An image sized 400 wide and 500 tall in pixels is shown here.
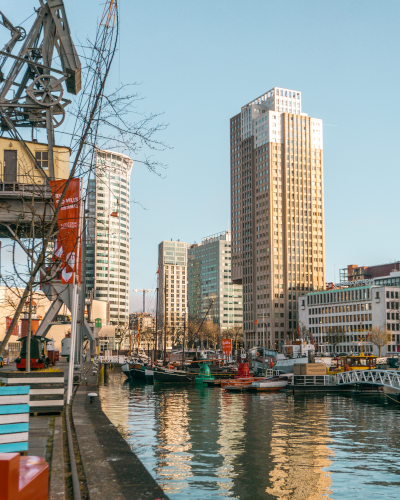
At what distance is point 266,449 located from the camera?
2138 cm

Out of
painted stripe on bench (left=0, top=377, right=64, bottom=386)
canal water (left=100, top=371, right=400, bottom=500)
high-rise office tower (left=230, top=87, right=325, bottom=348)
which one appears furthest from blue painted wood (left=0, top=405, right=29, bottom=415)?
high-rise office tower (left=230, top=87, right=325, bottom=348)

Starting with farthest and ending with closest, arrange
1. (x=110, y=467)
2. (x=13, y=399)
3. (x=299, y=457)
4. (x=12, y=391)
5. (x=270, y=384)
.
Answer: (x=270, y=384) → (x=299, y=457) → (x=110, y=467) → (x=12, y=391) → (x=13, y=399)

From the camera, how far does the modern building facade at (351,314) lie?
458ft

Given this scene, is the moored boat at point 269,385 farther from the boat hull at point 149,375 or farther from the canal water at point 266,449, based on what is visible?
the boat hull at point 149,375

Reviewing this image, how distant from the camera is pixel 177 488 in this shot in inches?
Result: 581

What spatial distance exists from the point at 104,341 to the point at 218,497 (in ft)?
517

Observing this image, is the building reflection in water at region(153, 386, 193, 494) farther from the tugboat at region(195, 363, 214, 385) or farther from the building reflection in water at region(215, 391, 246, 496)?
the tugboat at region(195, 363, 214, 385)

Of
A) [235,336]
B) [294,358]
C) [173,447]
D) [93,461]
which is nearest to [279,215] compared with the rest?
[235,336]

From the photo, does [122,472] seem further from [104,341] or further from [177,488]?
[104,341]

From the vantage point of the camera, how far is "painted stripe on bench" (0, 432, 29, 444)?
8344 millimetres

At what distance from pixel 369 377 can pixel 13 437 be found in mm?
51663

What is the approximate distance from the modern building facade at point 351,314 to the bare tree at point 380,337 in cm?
471

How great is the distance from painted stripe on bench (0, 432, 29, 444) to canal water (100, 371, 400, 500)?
6500 mm

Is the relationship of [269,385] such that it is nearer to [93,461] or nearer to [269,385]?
[269,385]
